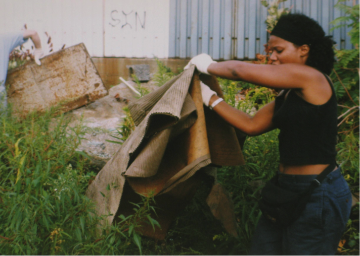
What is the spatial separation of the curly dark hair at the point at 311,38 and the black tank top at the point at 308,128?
123 mm

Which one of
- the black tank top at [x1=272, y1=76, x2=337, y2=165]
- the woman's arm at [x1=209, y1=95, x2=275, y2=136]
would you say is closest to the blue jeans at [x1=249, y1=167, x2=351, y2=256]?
the black tank top at [x1=272, y1=76, x2=337, y2=165]

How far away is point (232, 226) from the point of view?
196 cm

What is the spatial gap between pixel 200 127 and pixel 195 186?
0.39m

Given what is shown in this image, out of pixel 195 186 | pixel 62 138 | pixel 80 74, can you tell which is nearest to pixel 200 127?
pixel 195 186

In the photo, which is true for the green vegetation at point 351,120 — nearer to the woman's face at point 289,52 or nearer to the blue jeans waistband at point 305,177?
the blue jeans waistband at point 305,177

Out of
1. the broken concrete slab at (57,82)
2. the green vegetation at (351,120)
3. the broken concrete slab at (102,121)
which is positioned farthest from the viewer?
the broken concrete slab at (57,82)

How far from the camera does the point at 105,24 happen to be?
6348 millimetres

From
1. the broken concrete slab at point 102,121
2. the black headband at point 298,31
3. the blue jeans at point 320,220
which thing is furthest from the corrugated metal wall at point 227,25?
the blue jeans at point 320,220

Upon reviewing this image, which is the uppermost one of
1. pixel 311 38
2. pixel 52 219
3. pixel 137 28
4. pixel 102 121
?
pixel 137 28

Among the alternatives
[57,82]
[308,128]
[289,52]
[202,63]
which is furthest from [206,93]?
[57,82]

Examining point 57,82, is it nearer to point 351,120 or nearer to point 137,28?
point 137,28

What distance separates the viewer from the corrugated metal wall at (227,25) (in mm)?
6266

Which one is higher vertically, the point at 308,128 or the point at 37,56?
the point at 37,56

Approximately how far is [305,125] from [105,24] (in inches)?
218
